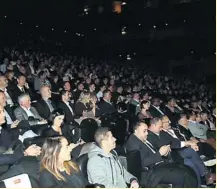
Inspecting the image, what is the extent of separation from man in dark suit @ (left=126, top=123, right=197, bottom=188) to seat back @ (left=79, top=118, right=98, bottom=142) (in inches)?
24.4

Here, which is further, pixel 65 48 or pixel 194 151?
pixel 65 48

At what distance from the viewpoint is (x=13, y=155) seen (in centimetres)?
315

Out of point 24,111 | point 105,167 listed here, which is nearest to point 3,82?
point 24,111

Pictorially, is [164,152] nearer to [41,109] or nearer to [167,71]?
[41,109]

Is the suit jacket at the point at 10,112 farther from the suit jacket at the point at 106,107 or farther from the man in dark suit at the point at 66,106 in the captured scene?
the suit jacket at the point at 106,107

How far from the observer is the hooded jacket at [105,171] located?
3258mm

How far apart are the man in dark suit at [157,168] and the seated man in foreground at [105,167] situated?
0.72 feet

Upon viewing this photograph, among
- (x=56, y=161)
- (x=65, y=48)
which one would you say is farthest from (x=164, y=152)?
(x=65, y=48)

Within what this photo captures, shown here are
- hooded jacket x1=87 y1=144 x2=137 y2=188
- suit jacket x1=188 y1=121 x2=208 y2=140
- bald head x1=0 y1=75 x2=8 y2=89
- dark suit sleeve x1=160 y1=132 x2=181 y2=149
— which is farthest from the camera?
suit jacket x1=188 y1=121 x2=208 y2=140

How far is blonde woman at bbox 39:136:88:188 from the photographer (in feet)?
9.44

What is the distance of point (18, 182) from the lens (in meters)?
2.75

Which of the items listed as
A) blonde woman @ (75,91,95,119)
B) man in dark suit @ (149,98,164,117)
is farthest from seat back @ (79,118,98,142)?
man in dark suit @ (149,98,164,117)

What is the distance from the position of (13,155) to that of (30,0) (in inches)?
533

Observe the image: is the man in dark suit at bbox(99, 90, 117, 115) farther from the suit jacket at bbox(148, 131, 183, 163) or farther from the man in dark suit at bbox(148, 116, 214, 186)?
the suit jacket at bbox(148, 131, 183, 163)
